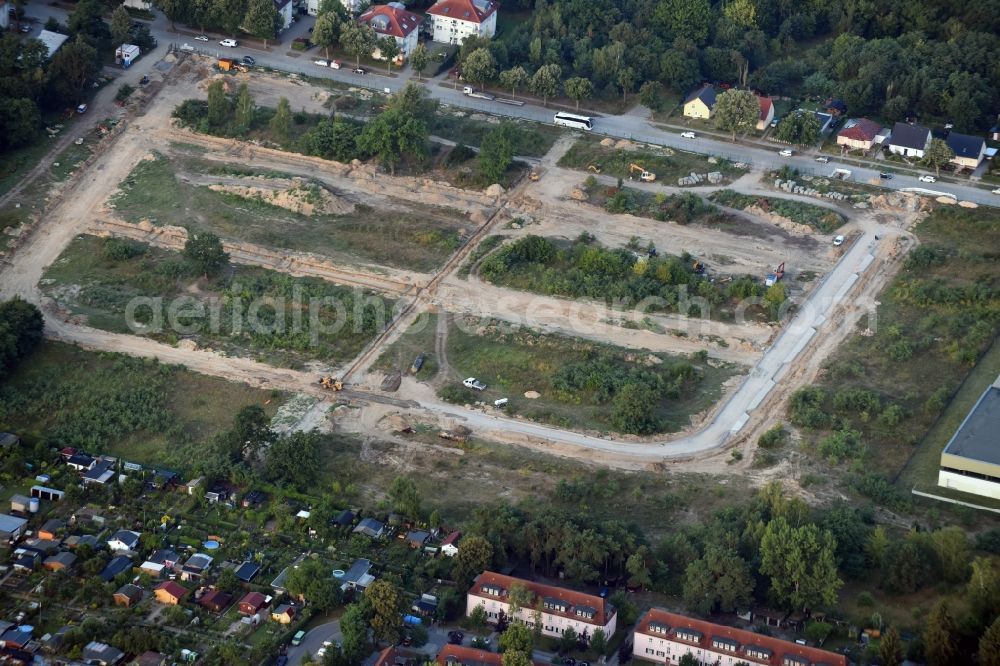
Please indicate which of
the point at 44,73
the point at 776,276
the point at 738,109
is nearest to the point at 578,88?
the point at 738,109

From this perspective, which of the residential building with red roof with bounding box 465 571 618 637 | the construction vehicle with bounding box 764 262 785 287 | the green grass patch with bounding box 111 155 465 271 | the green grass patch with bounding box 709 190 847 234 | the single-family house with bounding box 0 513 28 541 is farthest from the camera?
the green grass patch with bounding box 709 190 847 234

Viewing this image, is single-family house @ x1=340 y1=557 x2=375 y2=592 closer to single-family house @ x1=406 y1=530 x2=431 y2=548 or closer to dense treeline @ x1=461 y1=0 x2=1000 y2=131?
single-family house @ x1=406 y1=530 x2=431 y2=548

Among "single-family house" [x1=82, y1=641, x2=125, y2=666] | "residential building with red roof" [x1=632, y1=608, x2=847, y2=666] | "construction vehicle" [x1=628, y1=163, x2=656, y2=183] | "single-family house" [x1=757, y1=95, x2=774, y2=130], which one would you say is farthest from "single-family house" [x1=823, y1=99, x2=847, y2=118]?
"single-family house" [x1=82, y1=641, x2=125, y2=666]

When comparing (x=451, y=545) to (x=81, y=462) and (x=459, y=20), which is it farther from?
(x=459, y=20)


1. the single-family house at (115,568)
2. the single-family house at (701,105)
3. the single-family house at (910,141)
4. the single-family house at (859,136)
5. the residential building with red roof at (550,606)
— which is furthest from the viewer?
the single-family house at (701,105)

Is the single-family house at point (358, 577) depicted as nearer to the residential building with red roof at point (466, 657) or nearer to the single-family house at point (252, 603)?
the single-family house at point (252, 603)

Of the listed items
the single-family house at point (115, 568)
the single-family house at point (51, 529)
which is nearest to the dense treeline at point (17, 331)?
the single-family house at point (51, 529)
